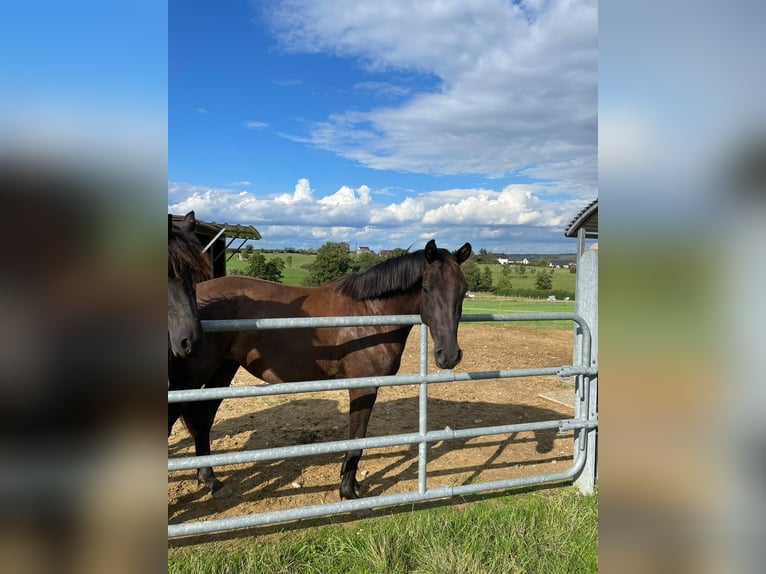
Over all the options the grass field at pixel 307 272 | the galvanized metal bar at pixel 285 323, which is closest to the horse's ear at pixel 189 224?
the galvanized metal bar at pixel 285 323

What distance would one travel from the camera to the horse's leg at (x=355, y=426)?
334 cm

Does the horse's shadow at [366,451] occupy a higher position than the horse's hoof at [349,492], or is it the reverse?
the horse's hoof at [349,492]

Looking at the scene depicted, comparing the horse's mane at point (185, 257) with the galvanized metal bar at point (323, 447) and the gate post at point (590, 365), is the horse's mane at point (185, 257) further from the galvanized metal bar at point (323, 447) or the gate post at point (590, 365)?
the gate post at point (590, 365)

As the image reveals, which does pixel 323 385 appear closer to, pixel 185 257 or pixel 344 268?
pixel 185 257

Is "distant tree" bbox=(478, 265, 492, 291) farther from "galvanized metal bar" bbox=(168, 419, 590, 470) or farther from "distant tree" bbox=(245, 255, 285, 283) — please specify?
"galvanized metal bar" bbox=(168, 419, 590, 470)

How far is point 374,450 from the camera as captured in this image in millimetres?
4531

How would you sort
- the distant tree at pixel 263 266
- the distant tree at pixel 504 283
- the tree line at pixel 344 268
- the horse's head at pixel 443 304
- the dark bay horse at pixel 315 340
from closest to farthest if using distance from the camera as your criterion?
the horse's head at pixel 443 304 < the dark bay horse at pixel 315 340 < the tree line at pixel 344 268 < the distant tree at pixel 263 266 < the distant tree at pixel 504 283

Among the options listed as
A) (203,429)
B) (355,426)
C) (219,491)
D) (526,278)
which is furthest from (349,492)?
(526,278)
